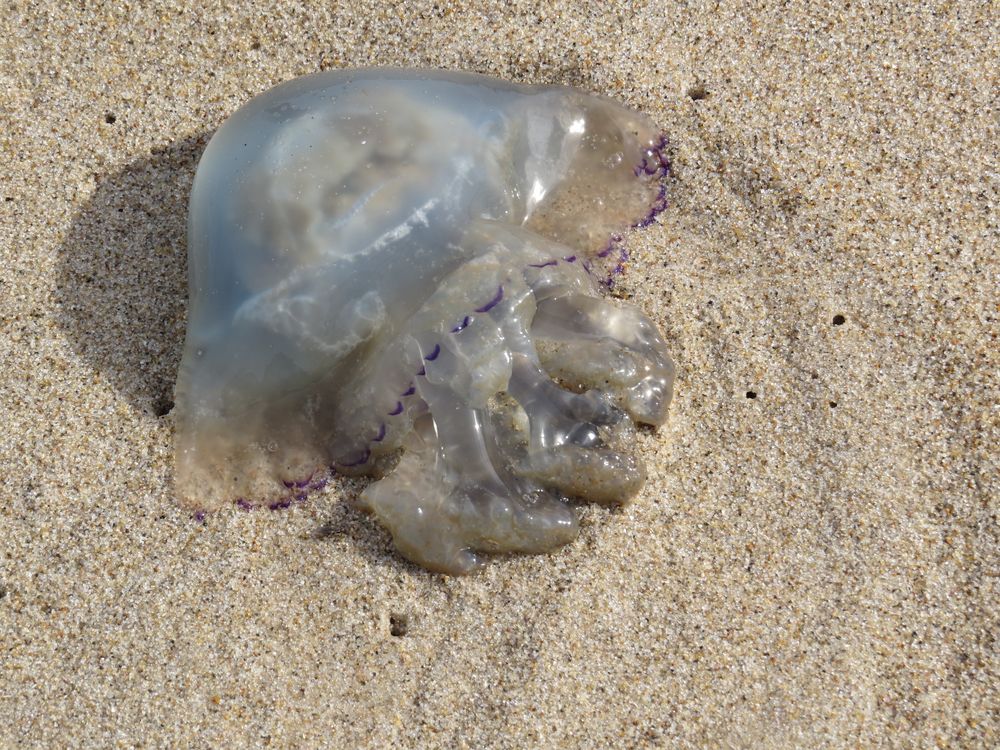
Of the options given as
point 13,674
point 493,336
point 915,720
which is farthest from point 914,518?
point 13,674

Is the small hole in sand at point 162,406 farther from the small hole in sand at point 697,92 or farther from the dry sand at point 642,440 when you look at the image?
the small hole in sand at point 697,92

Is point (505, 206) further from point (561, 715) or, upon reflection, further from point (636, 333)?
point (561, 715)

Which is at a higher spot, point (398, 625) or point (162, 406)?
point (162, 406)

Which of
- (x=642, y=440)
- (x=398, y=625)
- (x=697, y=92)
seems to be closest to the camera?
(x=398, y=625)

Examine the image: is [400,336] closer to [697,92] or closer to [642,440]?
[642,440]

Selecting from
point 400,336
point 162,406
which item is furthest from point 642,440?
point 162,406

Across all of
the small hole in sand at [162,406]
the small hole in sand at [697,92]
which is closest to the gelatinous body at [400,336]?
the small hole in sand at [162,406]
